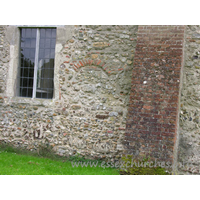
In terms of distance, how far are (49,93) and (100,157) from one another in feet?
7.64

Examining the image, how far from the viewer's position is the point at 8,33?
19.4ft

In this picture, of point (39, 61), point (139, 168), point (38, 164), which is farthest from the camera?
point (39, 61)

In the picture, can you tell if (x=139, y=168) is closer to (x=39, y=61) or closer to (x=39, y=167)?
(x=39, y=167)

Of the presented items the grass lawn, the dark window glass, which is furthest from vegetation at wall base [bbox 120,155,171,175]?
the dark window glass

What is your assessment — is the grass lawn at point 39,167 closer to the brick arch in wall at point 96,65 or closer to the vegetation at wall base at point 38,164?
the vegetation at wall base at point 38,164

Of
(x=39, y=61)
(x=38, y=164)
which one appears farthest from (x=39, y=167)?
(x=39, y=61)

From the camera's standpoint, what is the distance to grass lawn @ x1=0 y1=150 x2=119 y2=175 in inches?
169

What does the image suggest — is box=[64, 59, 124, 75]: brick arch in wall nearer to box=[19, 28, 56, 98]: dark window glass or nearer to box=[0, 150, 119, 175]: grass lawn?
box=[19, 28, 56, 98]: dark window glass

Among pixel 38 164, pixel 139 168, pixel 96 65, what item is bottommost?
pixel 38 164

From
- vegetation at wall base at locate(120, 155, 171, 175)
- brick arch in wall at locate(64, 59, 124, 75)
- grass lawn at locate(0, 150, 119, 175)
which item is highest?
brick arch in wall at locate(64, 59, 124, 75)

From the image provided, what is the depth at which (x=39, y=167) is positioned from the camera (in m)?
4.61

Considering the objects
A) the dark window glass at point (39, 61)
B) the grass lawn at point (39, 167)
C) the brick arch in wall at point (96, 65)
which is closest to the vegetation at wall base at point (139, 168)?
the grass lawn at point (39, 167)

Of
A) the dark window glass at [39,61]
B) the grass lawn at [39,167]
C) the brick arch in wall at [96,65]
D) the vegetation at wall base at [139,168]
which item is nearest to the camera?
the vegetation at wall base at [139,168]

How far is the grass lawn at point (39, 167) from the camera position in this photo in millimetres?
4299
